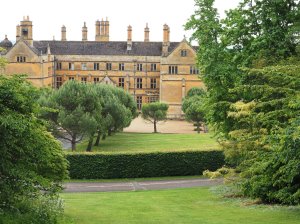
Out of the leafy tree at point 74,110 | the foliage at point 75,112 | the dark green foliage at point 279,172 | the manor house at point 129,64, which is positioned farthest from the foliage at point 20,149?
the manor house at point 129,64

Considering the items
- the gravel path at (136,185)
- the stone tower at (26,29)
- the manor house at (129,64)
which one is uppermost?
the stone tower at (26,29)

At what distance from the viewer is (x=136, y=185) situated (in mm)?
33719

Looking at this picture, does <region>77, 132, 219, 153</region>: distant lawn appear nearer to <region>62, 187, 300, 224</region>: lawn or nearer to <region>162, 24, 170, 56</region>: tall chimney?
<region>62, 187, 300, 224</region>: lawn

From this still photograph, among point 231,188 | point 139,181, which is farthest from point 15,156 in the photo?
point 139,181

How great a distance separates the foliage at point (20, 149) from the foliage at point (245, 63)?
9.61 meters

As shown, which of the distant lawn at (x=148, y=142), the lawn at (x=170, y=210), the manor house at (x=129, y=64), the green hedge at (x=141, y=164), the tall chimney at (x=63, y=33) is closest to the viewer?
the lawn at (x=170, y=210)

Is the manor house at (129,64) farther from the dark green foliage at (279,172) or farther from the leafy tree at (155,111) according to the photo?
the dark green foliage at (279,172)

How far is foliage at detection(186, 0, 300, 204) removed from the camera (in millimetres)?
25438

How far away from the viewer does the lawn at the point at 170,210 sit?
19.3 meters

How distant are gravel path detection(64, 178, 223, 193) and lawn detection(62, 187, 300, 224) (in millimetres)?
3553

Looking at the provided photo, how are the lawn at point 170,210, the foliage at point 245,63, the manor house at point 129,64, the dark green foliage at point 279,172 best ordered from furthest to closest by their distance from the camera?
the manor house at point 129,64
the foliage at point 245,63
the lawn at point 170,210
the dark green foliage at point 279,172

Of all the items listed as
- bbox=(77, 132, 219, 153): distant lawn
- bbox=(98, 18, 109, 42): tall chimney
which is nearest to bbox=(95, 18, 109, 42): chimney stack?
bbox=(98, 18, 109, 42): tall chimney

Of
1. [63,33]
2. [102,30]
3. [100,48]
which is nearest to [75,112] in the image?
[100,48]

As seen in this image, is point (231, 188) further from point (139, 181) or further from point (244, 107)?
point (139, 181)
